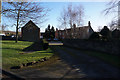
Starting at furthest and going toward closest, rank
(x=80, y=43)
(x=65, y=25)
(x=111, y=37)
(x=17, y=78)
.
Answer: (x=65, y=25) < (x=80, y=43) < (x=111, y=37) < (x=17, y=78)

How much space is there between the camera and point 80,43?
18750 millimetres

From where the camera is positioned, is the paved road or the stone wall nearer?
the paved road

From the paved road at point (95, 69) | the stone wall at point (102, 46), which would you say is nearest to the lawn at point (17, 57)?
the paved road at point (95, 69)

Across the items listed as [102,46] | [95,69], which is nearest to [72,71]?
[95,69]

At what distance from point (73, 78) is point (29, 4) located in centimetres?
772

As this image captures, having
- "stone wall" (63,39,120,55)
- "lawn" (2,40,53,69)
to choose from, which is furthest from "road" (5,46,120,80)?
"stone wall" (63,39,120,55)

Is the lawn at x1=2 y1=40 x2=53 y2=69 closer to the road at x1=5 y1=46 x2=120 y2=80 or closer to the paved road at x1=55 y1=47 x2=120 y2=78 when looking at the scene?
the road at x1=5 y1=46 x2=120 y2=80

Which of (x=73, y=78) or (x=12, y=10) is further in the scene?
(x=12, y=10)

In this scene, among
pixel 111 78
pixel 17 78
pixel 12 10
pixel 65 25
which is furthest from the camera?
pixel 65 25

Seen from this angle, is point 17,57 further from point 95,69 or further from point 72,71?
Answer: point 95,69

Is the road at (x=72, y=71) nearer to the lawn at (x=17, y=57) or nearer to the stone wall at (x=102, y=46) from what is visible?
the lawn at (x=17, y=57)

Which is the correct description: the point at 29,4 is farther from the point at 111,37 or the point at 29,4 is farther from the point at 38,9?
the point at 111,37

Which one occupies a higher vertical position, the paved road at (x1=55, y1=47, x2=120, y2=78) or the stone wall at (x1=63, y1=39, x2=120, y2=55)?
the stone wall at (x1=63, y1=39, x2=120, y2=55)

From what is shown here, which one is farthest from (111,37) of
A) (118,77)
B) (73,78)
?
(73,78)
